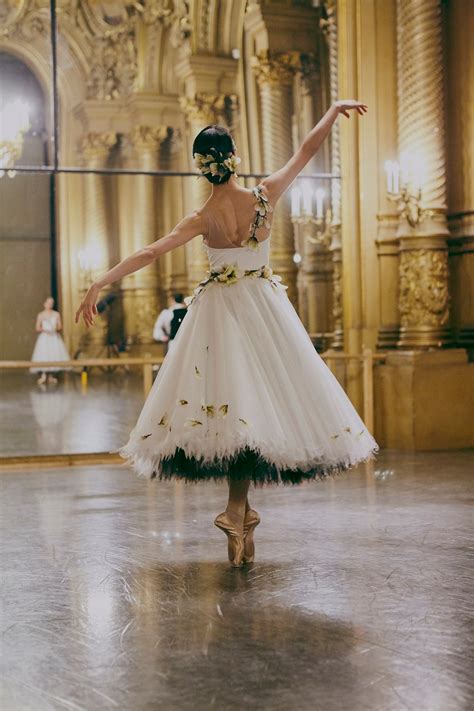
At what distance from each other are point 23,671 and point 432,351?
6.85 meters

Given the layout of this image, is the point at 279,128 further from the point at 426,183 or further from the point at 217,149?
the point at 217,149

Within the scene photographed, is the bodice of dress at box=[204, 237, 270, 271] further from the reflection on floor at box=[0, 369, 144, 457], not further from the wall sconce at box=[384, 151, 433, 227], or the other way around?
the wall sconce at box=[384, 151, 433, 227]

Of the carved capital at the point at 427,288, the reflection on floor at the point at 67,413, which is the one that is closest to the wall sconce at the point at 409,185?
the carved capital at the point at 427,288

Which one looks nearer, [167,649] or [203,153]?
[167,649]

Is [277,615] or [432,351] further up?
[432,351]

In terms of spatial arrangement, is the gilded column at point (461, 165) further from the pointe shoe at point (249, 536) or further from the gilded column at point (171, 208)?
the pointe shoe at point (249, 536)

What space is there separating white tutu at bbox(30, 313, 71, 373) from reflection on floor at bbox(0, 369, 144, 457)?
0.86ft

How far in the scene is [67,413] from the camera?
12617 mm

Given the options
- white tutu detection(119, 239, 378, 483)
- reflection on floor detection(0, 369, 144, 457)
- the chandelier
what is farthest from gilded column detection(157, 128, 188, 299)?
white tutu detection(119, 239, 378, 483)

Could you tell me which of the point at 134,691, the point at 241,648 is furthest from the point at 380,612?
the point at 134,691

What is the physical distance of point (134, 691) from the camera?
2.95 metres

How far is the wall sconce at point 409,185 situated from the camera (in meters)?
9.62

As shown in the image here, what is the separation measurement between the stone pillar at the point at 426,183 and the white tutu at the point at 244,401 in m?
5.20

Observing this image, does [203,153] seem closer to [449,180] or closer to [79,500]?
[79,500]
